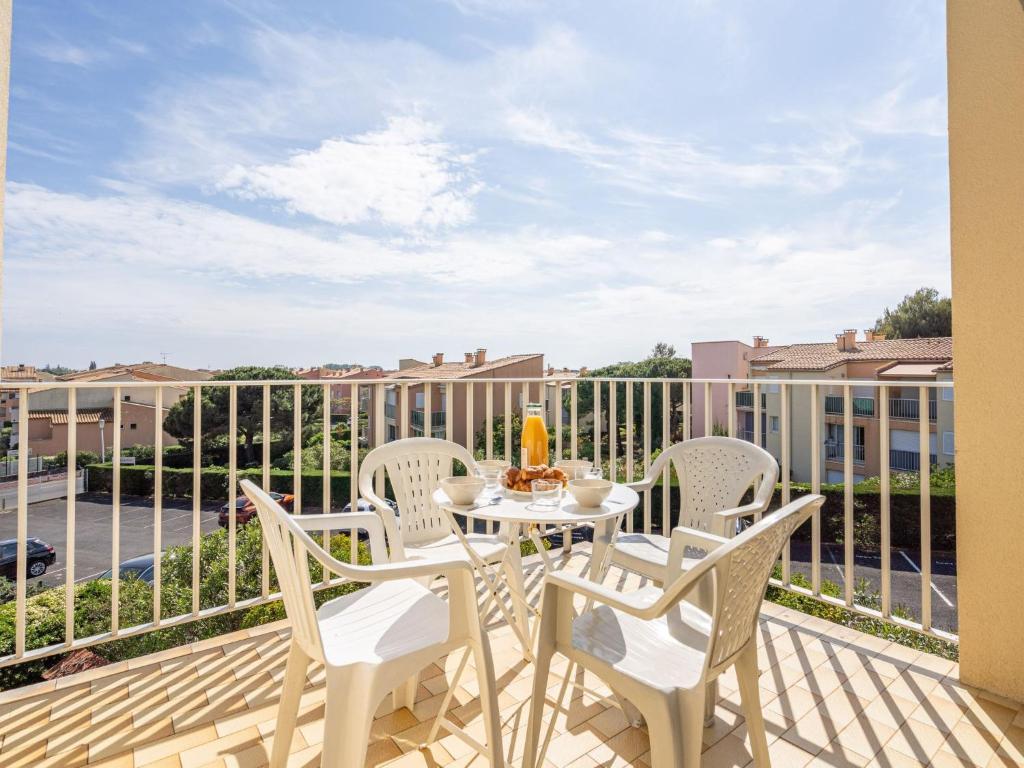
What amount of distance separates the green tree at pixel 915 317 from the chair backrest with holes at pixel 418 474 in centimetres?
2620

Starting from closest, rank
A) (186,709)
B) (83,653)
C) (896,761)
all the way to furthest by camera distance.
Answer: (896,761), (186,709), (83,653)

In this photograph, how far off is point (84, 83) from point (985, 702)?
18.0 meters

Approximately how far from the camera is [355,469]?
2.76 meters

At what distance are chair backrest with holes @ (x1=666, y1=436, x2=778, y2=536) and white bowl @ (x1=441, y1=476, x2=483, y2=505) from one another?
100 centimetres

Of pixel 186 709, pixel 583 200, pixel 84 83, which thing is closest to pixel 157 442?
pixel 186 709

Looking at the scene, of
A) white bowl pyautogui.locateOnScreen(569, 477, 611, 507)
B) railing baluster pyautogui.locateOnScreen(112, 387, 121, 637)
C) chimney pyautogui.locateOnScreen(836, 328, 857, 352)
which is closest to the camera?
white bowl pyautogui.locateOnScreen(569, 477, 611, 507)

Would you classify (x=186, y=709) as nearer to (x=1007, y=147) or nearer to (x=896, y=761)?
(x=896, y=761)

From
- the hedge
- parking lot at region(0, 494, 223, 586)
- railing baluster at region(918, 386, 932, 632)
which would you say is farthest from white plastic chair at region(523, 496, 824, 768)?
the hedge

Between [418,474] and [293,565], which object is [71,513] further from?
[293,565]

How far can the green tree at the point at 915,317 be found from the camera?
22.7 m

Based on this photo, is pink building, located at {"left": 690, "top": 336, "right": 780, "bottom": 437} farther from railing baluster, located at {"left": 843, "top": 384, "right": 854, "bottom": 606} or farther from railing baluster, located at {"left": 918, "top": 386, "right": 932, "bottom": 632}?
railing baluster, located at {"left": 918, "top": 386, "right": 932, "bottom": 632}

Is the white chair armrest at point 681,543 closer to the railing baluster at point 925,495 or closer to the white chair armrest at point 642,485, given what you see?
the white chair armrest at point 642,485

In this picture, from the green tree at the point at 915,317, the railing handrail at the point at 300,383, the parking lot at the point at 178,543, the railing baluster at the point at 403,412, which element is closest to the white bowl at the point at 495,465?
the railing handrail at the point at 300,383

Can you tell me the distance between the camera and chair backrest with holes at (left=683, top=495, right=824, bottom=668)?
3.63ft
